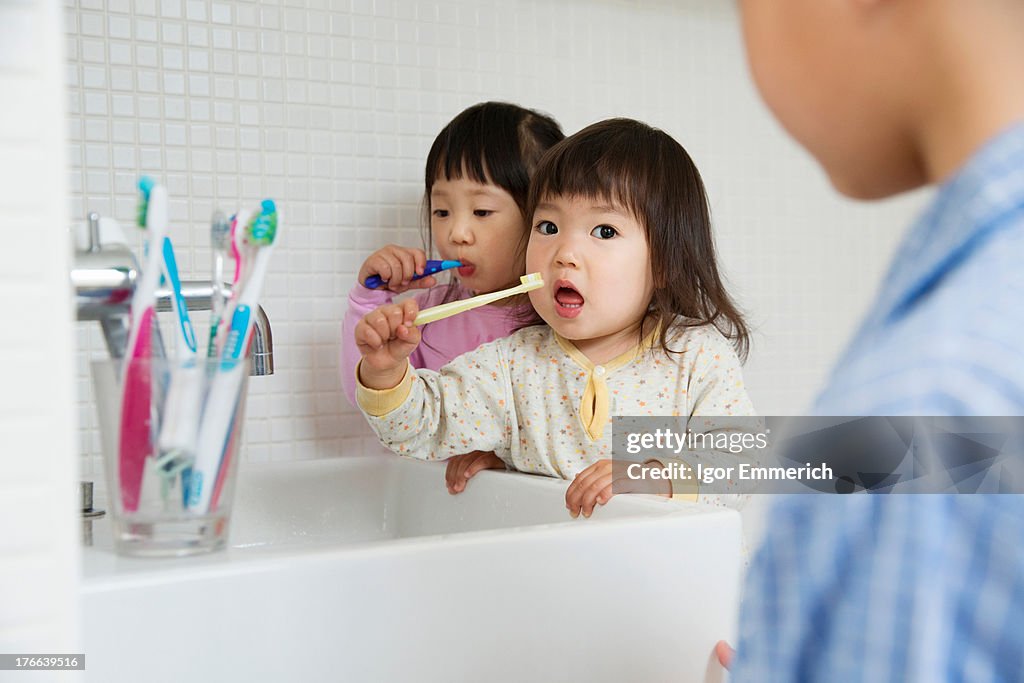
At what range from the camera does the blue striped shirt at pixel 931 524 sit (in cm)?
29

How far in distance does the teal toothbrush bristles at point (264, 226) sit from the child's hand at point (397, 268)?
23.1 inches

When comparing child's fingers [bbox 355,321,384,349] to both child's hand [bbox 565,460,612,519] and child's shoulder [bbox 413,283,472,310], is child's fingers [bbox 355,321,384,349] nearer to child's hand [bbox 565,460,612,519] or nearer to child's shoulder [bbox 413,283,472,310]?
child's hand [bbox 565,460,612,519]

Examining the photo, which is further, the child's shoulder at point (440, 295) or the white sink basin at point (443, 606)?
the child's shoulder at point (440, 295)

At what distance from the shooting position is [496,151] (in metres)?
1.19

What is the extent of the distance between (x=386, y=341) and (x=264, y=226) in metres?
0.41

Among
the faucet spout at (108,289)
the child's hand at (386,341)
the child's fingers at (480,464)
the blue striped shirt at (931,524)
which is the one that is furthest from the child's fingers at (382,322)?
the blue striped shirt at (931,524)

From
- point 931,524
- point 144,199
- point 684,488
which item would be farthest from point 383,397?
point 931,524

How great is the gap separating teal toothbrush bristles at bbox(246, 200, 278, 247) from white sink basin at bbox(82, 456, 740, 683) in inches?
6.8

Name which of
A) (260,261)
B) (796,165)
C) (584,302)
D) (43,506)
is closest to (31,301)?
(43,506)

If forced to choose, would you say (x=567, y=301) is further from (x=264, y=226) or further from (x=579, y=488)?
(x=264, y=226)

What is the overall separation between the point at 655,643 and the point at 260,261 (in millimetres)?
361

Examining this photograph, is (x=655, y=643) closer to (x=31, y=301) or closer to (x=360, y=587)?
(x=360, y=587)

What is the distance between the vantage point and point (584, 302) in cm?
106

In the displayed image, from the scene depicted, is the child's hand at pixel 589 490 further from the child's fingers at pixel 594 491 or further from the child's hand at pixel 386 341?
the child's hand at pixel 386 341
